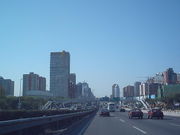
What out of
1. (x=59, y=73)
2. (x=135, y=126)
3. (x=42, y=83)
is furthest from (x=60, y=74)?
(x=135, y=126)

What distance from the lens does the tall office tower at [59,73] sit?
169 m

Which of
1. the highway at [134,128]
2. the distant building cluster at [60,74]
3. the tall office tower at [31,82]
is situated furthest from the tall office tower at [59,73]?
the highway at [134,128]

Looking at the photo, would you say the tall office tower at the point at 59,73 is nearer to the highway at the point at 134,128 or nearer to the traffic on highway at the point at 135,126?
the traffic on highway at the point at 135,126

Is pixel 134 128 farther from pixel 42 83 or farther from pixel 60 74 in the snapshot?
pixel 42 83

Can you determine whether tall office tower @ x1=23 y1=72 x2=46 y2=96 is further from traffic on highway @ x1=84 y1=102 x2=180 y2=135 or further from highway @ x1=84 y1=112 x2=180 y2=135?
highway @ x1=84 y1=112 x2=180 y2=135

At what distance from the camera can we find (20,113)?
22.7 meters

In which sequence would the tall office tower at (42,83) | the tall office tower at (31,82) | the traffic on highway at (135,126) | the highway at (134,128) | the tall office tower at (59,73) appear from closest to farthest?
the highway at (134,128), the traffic on highway at (135,126), the tall office tower at (31,82), the tall office tower at (59,73), the tall office tower at (42,83)

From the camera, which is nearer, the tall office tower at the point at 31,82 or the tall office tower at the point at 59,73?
the tall office tower at the point at 31,82

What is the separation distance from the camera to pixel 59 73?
173 meters

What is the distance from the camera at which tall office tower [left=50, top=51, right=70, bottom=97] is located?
169375 mm

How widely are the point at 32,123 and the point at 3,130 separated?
349 centimetres

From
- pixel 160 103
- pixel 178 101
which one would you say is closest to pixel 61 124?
pixel 178 101

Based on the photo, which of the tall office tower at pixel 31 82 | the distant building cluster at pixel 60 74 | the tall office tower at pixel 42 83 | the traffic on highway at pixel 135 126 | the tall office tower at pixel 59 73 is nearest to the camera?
the traffic on highway at pixel 135 126

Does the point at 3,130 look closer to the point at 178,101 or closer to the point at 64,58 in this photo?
the point at 178,101
